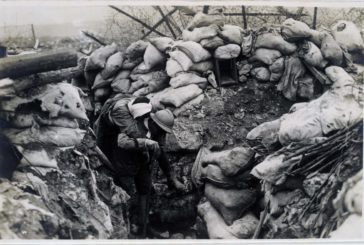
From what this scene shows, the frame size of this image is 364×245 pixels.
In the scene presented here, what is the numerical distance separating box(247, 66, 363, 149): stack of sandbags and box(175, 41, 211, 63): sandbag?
0.57 metres

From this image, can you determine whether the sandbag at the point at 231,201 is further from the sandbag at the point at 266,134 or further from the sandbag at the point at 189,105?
the sandbag at the point at 189,105

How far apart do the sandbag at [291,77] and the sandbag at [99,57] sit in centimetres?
109

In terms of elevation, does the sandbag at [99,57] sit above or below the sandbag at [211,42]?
below

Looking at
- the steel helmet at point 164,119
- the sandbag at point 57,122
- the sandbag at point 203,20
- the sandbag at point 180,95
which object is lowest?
the sandbag at point 57,122

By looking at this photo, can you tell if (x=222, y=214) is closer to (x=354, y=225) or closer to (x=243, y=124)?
(x=243, y=124)

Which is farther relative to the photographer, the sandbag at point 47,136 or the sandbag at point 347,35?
the sandbag at point 347,35

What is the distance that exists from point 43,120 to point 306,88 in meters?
1.67

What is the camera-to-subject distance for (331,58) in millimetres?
3582

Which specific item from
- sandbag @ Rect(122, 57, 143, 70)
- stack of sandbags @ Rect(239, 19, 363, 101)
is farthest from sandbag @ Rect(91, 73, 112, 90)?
stack of sandbags @ Rect(239, 19, 363, 101)

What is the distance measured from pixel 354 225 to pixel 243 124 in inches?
37.2

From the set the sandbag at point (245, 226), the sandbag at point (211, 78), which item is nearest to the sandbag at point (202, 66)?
the sandbag at point (211, 78)

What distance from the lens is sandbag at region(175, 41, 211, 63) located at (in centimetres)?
351

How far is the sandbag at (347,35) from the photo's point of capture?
3.60 metres

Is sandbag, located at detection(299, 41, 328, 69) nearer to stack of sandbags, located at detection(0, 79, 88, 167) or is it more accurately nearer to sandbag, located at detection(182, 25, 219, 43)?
sandbag, located at detection(182, 25, 219, 43)
